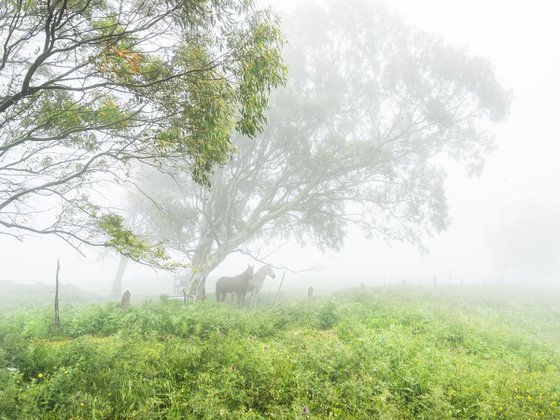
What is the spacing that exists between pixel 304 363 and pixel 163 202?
1778 centimetres

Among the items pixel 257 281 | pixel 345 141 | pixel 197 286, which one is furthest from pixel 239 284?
pixel 345 141

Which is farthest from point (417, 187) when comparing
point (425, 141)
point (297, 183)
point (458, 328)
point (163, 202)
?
point (163, 202)

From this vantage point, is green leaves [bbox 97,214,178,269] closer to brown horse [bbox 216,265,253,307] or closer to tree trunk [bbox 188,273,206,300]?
tree trunk [bbox 188,273,206,300]

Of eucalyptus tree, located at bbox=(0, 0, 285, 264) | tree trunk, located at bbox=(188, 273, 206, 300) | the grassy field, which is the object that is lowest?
the grassy field

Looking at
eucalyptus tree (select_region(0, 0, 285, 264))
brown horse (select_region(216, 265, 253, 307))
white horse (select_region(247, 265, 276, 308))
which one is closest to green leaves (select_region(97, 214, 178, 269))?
eucalyptus tree (select_region(0, 0, 285, 264))

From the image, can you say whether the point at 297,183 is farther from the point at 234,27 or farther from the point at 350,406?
the point at 350,406

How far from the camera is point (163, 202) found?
21.6 metres

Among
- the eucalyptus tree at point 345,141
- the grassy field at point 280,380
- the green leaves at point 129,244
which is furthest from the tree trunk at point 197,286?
the green leaves at point 129,244

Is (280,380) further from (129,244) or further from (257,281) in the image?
(257,281)

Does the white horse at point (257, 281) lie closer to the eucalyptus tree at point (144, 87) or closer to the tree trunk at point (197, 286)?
the tree trunk at point (197, 286)

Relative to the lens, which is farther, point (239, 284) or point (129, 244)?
point (239, 284)

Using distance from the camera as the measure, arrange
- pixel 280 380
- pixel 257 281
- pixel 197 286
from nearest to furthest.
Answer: pixel 280 380 → pixel 197 286 → pixel 257 281

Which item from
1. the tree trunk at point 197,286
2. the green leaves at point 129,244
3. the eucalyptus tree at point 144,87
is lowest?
the tree trunk at point 197,286

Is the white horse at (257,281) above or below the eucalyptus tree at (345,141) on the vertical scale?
below
